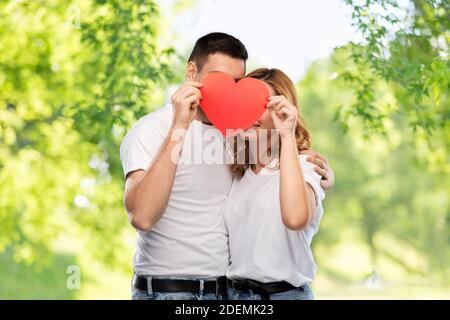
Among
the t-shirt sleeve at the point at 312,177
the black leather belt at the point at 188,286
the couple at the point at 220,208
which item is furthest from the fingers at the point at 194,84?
the black leather belt at the point at 188,286

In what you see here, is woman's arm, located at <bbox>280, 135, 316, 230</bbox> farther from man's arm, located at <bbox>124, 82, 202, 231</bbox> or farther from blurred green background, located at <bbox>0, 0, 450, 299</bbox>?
blurred green background, located at <bbox>0, 0, 450, 299</bbox>

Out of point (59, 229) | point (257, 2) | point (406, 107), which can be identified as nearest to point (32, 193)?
point (59, 229)

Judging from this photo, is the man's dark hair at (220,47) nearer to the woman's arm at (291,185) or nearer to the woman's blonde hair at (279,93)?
the woman's blonde hair at (279,93)

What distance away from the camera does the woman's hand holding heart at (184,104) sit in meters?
2.31

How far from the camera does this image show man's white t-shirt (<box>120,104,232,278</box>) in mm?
2496

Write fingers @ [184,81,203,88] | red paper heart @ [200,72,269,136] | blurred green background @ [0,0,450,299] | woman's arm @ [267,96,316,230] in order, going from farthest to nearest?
1. blurred green background @ [0,0,450,299]
2. red paper heart @ [200,72,269,136]
3. fingers @ [184,81,203,88]
4. woman's arm @ [267,96,316,230]

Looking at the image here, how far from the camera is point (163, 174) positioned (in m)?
2.30

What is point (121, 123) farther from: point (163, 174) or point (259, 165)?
point (163, 174)

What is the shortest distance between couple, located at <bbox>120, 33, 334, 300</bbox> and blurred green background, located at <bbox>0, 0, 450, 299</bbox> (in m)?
1.65

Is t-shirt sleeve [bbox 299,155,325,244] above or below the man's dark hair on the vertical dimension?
below

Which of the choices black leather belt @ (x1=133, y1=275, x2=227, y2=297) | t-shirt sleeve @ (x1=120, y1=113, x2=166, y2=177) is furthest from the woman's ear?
black leather belt @ (x1=133, y1=275, x2=227, y2=297)

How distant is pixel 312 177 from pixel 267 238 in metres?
0.24

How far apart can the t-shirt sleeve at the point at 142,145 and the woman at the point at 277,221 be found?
312 mm
